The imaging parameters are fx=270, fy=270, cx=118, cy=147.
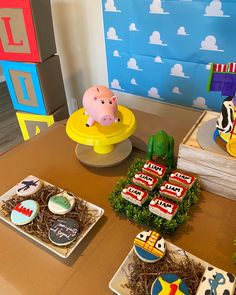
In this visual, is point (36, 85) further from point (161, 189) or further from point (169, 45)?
point (161, 189)

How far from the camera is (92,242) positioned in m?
0.56

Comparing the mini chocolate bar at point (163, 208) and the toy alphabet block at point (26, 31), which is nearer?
the mini chocolate bar at point (163, 208)

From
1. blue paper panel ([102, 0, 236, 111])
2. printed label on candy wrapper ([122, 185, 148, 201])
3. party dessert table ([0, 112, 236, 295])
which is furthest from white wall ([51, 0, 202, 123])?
printed label on candy wrapper ([122, 185, 148, 201])

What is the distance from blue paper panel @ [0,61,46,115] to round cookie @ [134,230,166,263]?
0.70 metres

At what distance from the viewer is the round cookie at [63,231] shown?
52 centimetres

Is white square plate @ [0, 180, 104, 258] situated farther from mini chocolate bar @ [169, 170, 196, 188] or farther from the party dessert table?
mini chocolate bar @ [169, 170, 196, 188]

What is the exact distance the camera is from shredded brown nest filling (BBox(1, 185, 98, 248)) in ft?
1.82

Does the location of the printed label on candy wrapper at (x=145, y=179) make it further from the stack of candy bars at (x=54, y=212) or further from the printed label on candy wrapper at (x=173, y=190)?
the stack of candy bars at (x=54, y=212)

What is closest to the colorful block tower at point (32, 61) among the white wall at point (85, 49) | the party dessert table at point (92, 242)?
the white wall at point (85, 49)

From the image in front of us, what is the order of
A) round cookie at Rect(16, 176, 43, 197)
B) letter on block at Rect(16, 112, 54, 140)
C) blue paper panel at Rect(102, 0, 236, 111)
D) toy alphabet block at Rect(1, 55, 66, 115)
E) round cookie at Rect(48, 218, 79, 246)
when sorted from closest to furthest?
1. round cookie at Rect(48, 218, 79, 246)
2. round cookie at Rect(16, 176, 43, 197)
3. blue paper panel at Rect(102, 0, 236, 111)
4. toy alphabet block at Rect(1, 55, 66, 115)
5. letter on block at Rect(16, 112, 54, 140)

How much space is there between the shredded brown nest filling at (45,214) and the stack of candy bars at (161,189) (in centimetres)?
9

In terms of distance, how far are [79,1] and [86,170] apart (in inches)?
29.8

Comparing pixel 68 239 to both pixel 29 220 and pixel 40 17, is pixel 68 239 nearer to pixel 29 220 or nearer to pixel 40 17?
pixel 29 220

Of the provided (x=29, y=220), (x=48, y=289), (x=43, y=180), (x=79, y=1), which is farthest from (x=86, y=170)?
(x=79, y=1)
